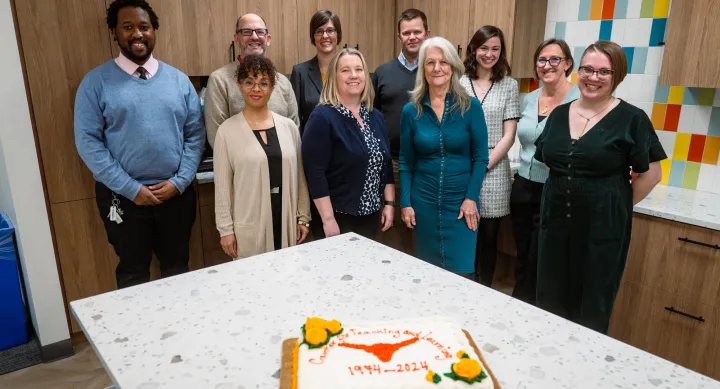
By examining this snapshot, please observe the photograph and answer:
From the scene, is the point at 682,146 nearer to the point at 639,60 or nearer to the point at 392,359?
the point at 639,60

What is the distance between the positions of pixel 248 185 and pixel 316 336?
1.15 meters

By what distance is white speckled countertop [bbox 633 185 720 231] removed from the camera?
82.4 inches

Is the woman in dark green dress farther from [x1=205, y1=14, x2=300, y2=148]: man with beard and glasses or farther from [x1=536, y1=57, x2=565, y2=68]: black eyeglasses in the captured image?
[x1=205, y1=14, x2=300, y2=148]: man with beard and glasses

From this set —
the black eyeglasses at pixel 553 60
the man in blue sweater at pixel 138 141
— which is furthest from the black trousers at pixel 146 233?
the black eyeglasses at pixel 553 60

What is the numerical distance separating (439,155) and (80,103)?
1.52 m

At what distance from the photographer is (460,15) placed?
3148mm

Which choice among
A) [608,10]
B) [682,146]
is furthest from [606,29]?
[682,146]

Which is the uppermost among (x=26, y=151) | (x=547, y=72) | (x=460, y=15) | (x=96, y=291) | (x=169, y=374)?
(x=460, y=15)

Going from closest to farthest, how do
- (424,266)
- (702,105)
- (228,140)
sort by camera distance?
(424,266) → (228,140) → (702,105)

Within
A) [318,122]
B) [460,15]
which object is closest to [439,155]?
[318,122]

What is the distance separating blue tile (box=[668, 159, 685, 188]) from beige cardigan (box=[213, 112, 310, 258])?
1939 millimetres

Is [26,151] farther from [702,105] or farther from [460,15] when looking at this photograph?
[702,105]

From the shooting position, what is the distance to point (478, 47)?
247 cm

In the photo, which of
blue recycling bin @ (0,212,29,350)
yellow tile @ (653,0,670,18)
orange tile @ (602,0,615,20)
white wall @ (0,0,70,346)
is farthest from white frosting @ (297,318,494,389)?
orange tile @ (602,0,615,20)
